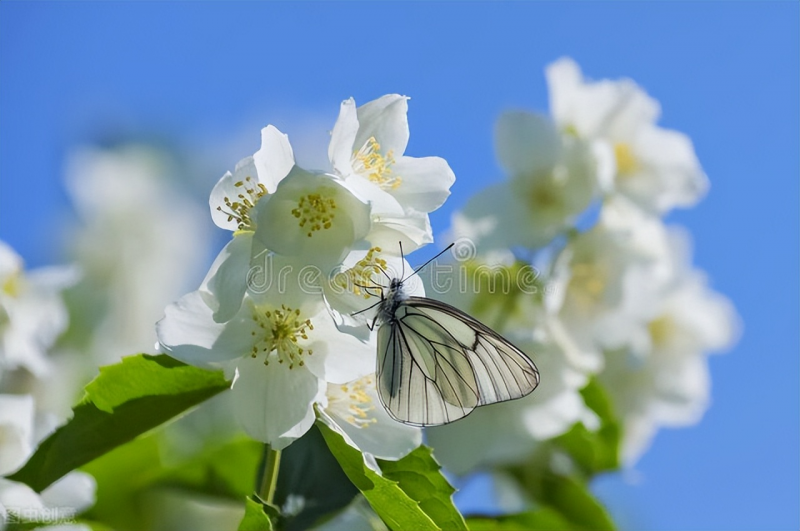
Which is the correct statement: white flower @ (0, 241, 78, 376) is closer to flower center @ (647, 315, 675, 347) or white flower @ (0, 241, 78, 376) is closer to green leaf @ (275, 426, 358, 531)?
green leaf @ (275, 426, 358, 531)

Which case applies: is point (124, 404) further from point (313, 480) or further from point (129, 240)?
point (129, 240)

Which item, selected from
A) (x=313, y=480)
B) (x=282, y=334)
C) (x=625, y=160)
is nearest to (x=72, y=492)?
(x=313, y=480)

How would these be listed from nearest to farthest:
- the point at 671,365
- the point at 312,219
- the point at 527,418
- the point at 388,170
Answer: the point at 312,219, the point at 388,170, the point at 527,418, the point at 671,365

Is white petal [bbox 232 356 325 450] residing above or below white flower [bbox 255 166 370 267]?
below

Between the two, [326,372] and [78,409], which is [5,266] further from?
[326,372]

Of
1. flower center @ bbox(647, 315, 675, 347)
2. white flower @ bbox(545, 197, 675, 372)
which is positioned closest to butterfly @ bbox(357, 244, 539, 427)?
white flower @ bbox(545, 197, 675, 372)

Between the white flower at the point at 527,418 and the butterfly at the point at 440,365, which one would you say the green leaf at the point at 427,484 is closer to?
the butterfly at the point at 440,365
